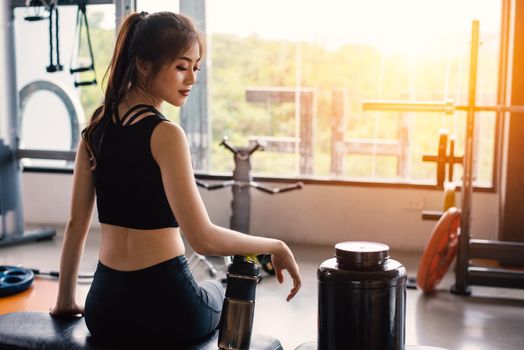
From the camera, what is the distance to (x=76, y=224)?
1915mm

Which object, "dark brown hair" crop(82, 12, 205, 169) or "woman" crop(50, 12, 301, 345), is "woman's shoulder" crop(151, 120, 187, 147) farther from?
"dark brown hair" crop(82, 12, 205, 169)

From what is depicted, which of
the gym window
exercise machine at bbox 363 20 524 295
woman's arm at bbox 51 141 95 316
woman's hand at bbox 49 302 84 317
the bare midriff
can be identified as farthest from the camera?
the gym window

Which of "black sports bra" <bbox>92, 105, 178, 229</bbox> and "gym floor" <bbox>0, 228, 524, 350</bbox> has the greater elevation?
"black sports bra" <bbox>92, 105, 178, 229</bbox>

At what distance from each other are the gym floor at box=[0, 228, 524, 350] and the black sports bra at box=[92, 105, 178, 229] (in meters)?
1.19

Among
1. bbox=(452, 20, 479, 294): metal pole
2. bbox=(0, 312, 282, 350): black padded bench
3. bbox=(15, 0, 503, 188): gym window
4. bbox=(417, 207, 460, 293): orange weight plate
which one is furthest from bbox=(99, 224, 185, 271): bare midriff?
bbox=(15, 0, 503, 188): gym window

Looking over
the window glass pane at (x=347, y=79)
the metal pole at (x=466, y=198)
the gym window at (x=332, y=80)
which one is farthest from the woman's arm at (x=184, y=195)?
the window glass pane at (x=347, y=79)

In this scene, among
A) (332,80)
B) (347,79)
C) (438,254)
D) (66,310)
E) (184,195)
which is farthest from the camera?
(332,80)

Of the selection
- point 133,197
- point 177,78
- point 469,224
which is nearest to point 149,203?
point 133,197

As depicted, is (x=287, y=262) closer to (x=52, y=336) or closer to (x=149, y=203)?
(x=149, y=203)

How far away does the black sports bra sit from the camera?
5.44ft

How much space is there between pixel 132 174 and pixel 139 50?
0.33m

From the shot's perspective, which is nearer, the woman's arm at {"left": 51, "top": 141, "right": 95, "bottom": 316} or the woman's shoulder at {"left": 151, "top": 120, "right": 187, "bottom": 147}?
the woman's shoulder at {"left": 151, "top": 120, "right": 187, "bottom": 147}

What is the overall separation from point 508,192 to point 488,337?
59.0 inches

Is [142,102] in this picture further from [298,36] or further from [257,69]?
[257,69]
